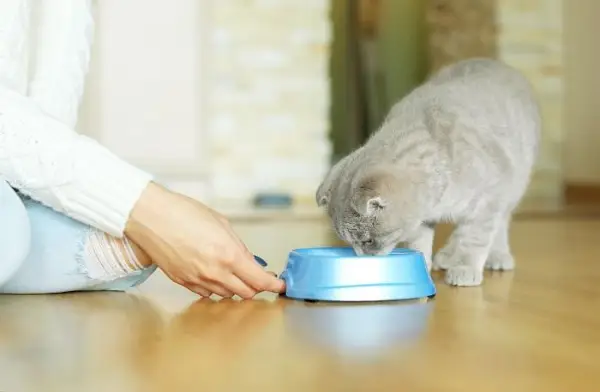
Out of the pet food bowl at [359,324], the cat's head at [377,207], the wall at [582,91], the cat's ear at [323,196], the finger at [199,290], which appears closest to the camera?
the pet food bowl at [359,324]

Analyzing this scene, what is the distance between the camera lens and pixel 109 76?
388cm

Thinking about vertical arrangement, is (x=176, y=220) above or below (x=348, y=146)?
above

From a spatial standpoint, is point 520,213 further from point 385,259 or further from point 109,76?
point 385,259

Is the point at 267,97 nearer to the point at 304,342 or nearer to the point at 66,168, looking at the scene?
the point at 66,168

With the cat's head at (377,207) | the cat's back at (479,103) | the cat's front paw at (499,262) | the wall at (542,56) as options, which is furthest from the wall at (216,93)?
the cat's head at (377,207)

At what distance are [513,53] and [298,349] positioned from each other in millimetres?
3305

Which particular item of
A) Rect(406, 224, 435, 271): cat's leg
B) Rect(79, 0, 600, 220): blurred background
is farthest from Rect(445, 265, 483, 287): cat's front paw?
Rect(79, 0, 600, 220): blurred background

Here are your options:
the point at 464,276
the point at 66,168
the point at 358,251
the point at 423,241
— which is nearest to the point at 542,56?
the point at 423,241

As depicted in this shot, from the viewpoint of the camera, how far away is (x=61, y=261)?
58.5 inches

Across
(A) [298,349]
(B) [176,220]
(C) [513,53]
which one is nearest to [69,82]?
(B) [176,220]

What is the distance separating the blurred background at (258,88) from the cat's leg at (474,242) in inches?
77.7

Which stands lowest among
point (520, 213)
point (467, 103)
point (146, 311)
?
point (520, 213)

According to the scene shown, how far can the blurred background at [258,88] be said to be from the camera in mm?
3895

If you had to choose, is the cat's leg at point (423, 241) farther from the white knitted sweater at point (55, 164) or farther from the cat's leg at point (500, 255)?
the white knitted sweater at point (55, 164)
